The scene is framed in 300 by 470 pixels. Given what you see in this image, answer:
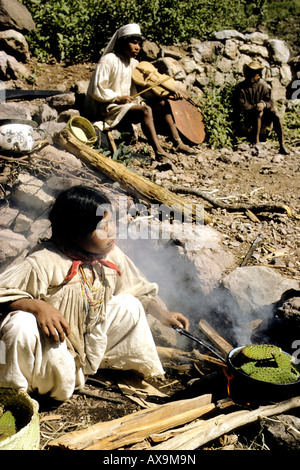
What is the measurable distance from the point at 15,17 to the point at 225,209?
524 centimetres

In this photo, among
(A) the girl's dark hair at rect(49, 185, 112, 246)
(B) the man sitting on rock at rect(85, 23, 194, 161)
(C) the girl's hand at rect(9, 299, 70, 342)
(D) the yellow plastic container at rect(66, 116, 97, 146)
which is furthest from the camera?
(B) the man sitting on rock at rect(85, 23, 194, 161)

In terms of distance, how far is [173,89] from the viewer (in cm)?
788

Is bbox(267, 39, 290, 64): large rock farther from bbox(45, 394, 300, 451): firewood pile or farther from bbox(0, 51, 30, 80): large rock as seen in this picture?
bbox(45, 394, 300, 451): firewood pile

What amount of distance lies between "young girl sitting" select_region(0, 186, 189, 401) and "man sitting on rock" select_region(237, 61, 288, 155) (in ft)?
22.2

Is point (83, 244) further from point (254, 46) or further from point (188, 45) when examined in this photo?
point (254, 46)

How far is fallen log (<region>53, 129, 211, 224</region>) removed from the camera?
484 centimetres

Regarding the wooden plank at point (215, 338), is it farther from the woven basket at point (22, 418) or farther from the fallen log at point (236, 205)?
the fallen log at point (236, 205)

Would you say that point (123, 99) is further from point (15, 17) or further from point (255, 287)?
point (255, 287)

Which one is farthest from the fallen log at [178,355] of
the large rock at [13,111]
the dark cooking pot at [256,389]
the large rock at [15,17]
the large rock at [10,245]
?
the large rock at [15,17]

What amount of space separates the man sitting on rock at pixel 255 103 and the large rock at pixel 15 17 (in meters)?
4.49

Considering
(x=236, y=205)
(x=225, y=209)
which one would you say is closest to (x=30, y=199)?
(x=225, y=209)

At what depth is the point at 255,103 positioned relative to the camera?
920 cm

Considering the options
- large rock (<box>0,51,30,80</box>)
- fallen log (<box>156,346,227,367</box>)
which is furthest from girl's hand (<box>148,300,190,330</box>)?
large rock (<box>0,51,30,80</box>)

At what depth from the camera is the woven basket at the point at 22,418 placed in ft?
6.98
